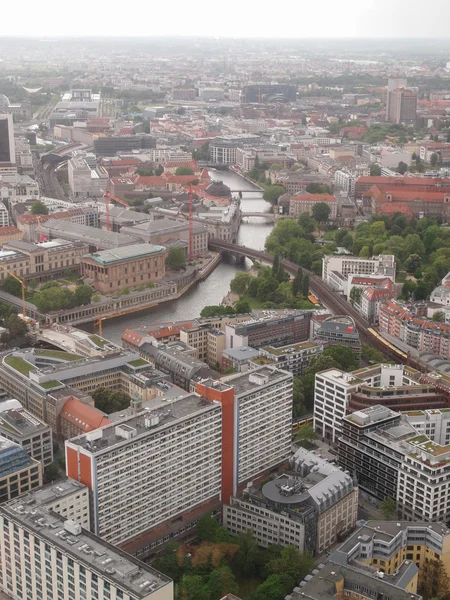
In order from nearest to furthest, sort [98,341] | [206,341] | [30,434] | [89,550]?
[89,550] < [30,434] < [98,341] < [206,341]

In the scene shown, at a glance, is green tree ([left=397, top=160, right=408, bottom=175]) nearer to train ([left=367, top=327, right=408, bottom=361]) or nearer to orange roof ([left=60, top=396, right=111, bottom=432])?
train ([left=367, top=327, right=408, bottom=361])

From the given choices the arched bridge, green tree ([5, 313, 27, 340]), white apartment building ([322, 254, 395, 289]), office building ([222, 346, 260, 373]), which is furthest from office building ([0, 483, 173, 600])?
white apartment building ([322, 254, 395, 289])

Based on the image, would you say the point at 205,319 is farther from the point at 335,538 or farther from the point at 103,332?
the point at 335,538

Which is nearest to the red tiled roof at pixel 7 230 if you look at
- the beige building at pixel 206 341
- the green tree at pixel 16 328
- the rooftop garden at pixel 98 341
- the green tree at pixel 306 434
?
the green tree at pixel 16 328

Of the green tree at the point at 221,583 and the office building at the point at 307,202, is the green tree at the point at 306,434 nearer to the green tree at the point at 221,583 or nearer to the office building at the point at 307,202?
the green tree at the point at 221,583

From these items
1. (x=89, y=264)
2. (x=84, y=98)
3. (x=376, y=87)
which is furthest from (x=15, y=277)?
(x=376, y=87)

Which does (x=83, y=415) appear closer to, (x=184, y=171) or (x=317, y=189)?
(x=317, y=189)

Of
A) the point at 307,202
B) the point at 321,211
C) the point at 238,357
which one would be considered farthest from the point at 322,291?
the point at 307,202

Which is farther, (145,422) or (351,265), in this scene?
(351,265)

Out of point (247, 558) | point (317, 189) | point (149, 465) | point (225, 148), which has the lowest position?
point (247, 558)
